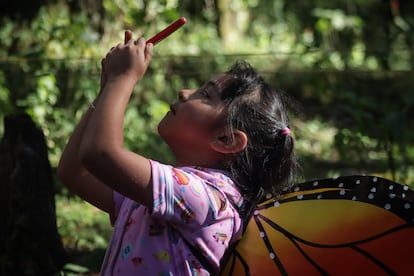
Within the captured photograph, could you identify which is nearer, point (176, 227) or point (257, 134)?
point (176, 227)

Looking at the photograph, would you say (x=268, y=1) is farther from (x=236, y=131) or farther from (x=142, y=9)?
(x=236, y=131)

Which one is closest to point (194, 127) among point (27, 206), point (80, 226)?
point (27, 206)

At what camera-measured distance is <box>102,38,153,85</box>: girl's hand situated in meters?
1.89

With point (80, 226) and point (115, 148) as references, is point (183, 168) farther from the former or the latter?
point (80, 226)

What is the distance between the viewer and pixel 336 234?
201 cm

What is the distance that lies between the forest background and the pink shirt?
506mm

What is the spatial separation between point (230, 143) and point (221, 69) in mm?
5680

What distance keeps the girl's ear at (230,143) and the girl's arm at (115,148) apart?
0.86 ft

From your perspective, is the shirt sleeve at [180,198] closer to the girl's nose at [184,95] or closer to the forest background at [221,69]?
the girl's nose at [184,95]

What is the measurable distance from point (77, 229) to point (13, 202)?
1.09 metres

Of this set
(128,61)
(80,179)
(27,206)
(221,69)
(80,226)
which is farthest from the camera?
(221,69)

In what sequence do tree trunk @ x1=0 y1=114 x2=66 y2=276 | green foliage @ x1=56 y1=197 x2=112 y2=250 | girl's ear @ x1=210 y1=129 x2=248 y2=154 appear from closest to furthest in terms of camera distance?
girl's ear @ x1=210 y1=129 x2=248 y2=154, tree trunk @ x1=0 y1=114 x2=66 y2=276, green foliage @ x1=56 y1=197 x2=112 y2=250

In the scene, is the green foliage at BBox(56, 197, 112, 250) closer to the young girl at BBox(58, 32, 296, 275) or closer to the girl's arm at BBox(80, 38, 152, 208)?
the young girl at BBox(58, 32, 296, 275)

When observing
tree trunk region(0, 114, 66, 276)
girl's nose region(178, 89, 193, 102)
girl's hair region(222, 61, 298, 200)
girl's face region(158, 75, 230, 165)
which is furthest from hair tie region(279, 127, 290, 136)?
tree trunk region(0, 114, 66, 276)
